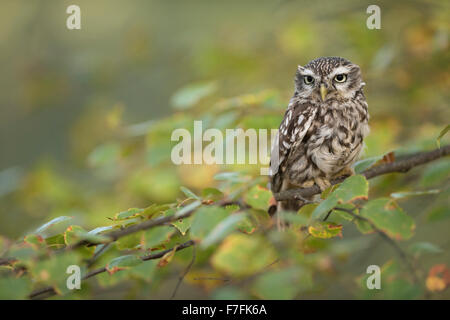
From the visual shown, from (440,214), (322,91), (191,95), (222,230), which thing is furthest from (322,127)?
(222,230)

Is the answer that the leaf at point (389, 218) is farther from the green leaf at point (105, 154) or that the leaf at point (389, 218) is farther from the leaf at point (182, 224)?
the green leaf at point (105, 154)

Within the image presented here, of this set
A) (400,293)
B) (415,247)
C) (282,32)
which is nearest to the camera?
(400,293)

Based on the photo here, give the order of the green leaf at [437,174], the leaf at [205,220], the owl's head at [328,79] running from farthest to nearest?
1. the owl's head at [328,79]
2. the green leaf at [437,174]
3. the leaf at [205,220]

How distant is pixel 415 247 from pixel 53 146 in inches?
237

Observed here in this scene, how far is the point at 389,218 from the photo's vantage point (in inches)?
57.7

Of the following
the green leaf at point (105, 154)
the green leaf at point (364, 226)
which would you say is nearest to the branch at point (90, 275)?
the green leaf at point (364, 226)

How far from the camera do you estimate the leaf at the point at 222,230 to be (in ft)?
3.97

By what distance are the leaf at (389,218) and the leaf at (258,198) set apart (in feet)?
1.00

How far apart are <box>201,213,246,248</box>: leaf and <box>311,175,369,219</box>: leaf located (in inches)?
11.2

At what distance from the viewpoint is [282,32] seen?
427 cm

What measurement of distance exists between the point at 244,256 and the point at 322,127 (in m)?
1.47

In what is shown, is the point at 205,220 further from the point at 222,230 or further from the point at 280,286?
the point at 280,286
